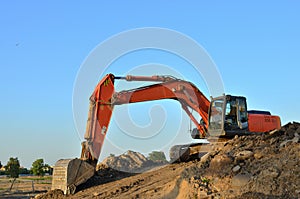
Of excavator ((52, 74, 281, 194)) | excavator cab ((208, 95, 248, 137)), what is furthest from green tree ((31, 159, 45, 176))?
excavator cab ((208, 95, 248, 137))

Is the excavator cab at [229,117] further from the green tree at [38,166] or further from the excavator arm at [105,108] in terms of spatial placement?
the green tree at [38,166]

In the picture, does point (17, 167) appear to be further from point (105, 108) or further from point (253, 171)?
point (253, 171)

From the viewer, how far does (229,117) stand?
565 inches

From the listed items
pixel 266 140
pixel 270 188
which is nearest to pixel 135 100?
pixel 266 140

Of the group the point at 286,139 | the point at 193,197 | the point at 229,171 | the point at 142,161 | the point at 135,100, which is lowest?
the point at 193,197

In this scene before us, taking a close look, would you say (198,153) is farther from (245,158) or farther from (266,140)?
(245,158)

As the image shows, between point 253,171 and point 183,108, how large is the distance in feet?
23.4

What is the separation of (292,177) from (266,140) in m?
2.78

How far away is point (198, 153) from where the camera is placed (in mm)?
14773

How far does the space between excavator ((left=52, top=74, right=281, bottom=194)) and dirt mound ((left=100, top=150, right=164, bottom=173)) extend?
185 centimetres

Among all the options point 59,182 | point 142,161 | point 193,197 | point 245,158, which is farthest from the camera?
point 142,161

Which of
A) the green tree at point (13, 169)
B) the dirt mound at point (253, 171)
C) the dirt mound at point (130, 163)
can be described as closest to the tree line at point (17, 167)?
the green tree at point (13, 169)

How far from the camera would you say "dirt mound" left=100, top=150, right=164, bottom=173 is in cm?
1681

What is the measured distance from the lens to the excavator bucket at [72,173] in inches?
508
